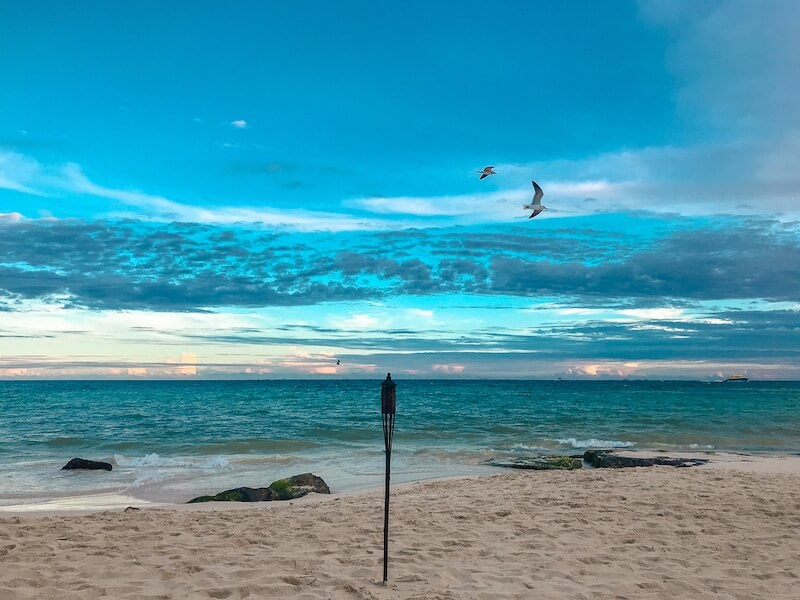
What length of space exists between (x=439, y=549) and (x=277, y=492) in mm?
5745

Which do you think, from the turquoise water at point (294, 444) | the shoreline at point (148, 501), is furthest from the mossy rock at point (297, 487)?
the turquoise water at point (294, 444)

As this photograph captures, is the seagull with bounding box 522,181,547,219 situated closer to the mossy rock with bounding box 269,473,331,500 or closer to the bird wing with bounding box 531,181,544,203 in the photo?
the bird wing with bounding box 531,181,544,203

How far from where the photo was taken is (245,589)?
546cm

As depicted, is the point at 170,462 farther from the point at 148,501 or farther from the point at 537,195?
the point at 537,195

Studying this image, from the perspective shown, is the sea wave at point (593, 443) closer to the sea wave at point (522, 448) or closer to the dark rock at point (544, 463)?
the sea wave at point (522, 448)

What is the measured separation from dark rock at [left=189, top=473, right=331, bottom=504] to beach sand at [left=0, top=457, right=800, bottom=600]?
0.55 meters

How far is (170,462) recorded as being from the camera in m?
18.5

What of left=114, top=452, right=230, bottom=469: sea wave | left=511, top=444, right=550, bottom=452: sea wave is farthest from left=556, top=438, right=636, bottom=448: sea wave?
left=114, top=452, right=230, bottom=469: sea wave

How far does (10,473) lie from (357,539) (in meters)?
13.5

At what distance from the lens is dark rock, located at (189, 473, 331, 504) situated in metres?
11.2

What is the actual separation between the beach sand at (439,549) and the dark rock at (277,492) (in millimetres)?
546

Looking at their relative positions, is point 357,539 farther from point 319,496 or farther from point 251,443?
point 251,443

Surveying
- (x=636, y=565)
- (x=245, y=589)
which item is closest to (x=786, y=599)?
(x=636, y=565)

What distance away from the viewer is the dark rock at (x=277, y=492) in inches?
442
